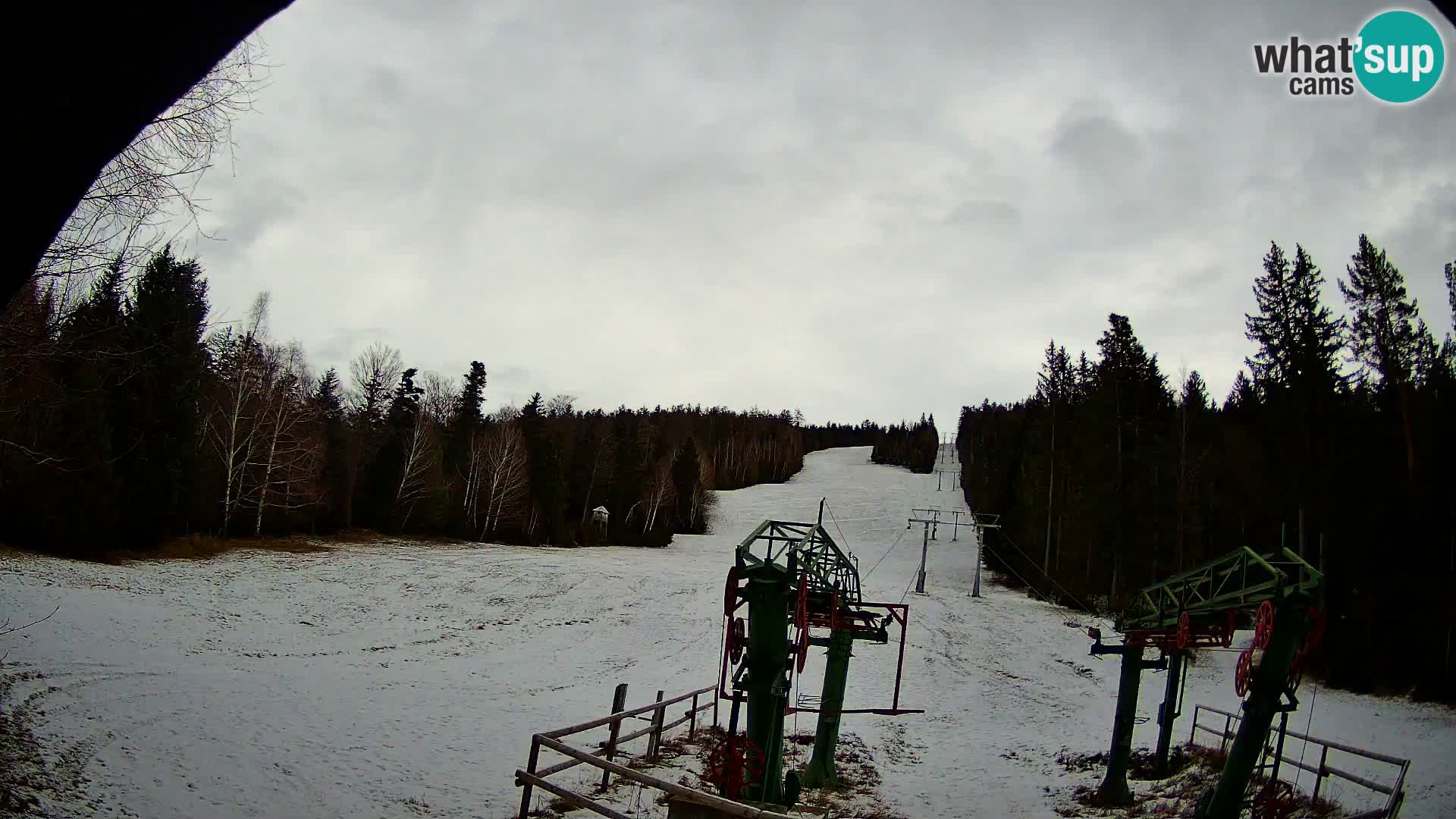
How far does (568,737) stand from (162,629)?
502 inches

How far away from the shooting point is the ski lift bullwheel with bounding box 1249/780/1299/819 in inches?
441

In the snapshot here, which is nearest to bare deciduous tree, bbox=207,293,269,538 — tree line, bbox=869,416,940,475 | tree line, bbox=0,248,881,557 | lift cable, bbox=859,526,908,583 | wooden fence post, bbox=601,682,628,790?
tree line, bbox=0,248,881,557

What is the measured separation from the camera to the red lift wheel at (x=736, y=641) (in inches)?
471

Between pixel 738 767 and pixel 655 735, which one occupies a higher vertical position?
pixel 738 767

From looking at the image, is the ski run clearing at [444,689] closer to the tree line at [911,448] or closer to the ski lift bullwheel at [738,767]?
the ski lift bullwheel at [738,767]

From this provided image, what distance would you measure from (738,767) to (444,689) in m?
11.7

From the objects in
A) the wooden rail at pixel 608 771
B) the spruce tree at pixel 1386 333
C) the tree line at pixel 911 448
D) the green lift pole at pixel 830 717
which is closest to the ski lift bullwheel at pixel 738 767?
the wooden rail at pixel 608 771

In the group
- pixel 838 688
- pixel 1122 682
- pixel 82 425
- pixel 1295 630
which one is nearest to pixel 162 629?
pixel 82 425

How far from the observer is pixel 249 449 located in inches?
1326

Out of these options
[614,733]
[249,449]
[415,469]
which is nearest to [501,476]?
[415,469]

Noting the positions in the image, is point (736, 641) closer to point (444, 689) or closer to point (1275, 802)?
point (1275, 802)

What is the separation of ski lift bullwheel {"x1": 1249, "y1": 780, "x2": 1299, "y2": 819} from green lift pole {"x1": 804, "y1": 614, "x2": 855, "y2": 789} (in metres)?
7.33

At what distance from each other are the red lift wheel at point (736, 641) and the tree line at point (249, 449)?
28.5ft

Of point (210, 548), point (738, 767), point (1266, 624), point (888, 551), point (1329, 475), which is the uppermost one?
point (1329, 475)
